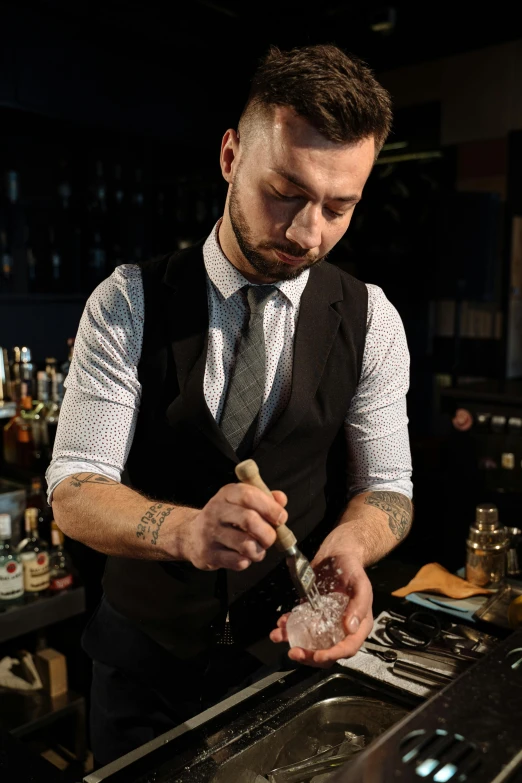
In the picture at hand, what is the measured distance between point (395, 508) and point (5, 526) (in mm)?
1433

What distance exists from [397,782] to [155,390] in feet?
2.68

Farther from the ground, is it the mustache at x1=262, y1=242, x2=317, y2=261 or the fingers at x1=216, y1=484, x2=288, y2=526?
the mustache at x1=262, y1=242, x2=317, y2=261

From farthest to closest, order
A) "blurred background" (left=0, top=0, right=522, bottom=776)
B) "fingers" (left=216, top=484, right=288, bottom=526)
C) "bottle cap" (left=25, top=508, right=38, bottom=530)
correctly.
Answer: "blurred background" (left=0, top=0, right=522, bottom=776) < "bottle cap" (left=25, top=508, right=38, bottom=530) < "fingers" (left=216, top=484, right=288, bottom=526)

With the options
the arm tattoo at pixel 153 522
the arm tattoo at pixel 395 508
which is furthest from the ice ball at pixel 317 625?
the arm tattoo at pixel 395 508

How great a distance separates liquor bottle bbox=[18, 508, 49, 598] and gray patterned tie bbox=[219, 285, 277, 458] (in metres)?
1.29

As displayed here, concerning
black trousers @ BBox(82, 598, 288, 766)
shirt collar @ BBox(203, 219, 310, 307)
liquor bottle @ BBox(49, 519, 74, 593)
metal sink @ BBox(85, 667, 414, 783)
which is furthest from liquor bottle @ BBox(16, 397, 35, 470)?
metal sink @ BBox(85, 667, 414, 783)

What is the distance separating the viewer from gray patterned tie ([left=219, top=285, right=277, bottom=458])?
138cm

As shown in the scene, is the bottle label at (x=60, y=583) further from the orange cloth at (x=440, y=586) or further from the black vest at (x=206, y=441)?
the orange cloth at (x=440, y=586)

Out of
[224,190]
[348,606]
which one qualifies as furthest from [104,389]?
[224,190]

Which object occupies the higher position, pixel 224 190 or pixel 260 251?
pixel 224 190

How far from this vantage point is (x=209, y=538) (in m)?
0.94

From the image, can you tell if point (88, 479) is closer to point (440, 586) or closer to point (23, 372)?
point (440, 586)

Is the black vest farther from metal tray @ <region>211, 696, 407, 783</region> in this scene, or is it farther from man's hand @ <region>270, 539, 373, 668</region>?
metal tray @ <region>211, 696, 407, 783</region>

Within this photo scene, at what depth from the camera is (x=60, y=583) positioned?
2.53m
